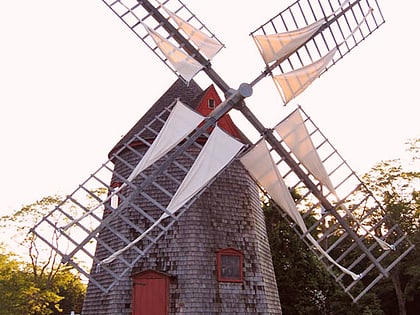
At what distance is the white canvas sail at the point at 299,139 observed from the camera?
9695 mm

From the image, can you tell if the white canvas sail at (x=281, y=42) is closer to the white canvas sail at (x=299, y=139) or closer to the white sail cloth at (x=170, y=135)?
the white canvas sail at (x=299, y=139)

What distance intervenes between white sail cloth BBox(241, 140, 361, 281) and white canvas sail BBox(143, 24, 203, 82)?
188 centimetres

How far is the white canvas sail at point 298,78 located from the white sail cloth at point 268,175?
3.88 ft

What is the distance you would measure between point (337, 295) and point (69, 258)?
10.6 meters

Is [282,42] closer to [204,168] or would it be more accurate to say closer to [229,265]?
[204,168]

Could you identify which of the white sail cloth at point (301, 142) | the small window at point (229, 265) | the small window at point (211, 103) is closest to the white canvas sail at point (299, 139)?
the white sail cloth at point (301, 142)

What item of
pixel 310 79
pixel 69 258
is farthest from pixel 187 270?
pixel 310 79

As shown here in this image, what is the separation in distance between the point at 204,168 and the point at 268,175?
4.84ft

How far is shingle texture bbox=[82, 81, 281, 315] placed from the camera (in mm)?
9547

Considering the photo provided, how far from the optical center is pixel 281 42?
33.1 ft

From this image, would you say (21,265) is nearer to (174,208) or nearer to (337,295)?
(337,295)

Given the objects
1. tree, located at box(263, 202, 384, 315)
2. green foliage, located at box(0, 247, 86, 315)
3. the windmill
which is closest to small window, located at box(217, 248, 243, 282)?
the windmill

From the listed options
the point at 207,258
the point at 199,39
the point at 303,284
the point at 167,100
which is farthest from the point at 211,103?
the point at 303,284

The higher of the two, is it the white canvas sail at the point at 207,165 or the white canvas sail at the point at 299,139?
the white canvas sail at the point at 299,139
